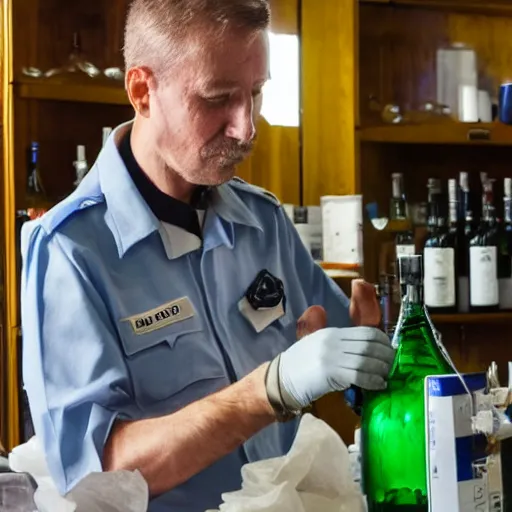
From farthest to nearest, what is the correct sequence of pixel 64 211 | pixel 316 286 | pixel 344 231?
1. pixel 344 231
2. pixel 316 286
3. pixel 64 211

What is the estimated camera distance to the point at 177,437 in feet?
3.51

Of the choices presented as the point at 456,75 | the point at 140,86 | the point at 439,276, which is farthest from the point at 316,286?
the point at 456,75

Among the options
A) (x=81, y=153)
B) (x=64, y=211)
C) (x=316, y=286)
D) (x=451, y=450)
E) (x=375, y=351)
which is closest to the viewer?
(x=451, y=450)

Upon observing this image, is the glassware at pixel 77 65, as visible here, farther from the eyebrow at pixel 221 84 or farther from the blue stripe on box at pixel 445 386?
the blue stripe on box at pixel 445 386

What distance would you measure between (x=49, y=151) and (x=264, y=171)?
1.87 feet

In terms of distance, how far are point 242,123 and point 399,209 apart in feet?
4.30

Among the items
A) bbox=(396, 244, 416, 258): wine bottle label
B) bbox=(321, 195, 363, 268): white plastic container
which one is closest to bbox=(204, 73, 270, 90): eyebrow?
bbox=(321, 195, 363, 268): white plastic container

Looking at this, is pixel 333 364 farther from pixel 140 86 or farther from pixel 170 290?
pixel 140 86

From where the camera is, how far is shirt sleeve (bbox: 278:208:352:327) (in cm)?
144

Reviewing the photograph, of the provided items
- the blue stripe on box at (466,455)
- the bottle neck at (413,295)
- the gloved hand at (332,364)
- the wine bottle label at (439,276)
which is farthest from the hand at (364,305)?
the wine bottle label at (439,276)

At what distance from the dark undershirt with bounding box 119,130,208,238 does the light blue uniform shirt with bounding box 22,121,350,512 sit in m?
0.02

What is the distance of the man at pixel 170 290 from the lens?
1072mm

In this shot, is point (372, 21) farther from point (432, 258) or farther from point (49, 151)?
point (49, 151)

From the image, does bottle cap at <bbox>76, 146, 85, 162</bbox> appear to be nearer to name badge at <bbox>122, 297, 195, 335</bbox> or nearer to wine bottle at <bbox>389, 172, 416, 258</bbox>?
wine bottle at <bbox>389, 172, 416, 258</bbox>
